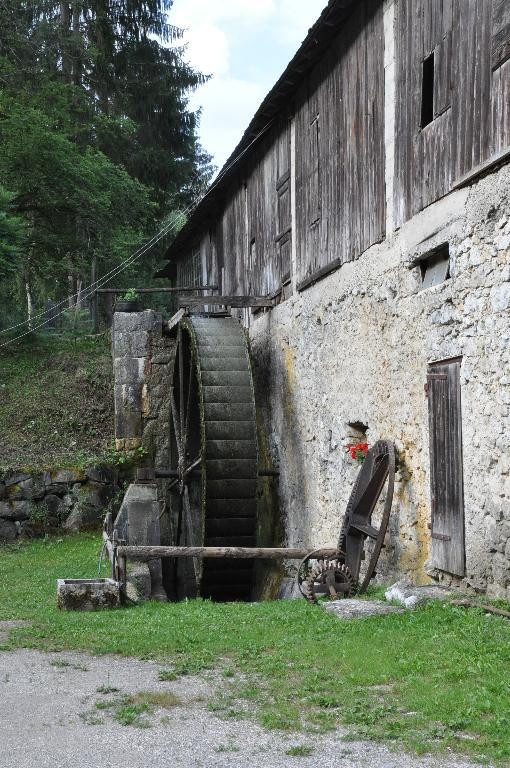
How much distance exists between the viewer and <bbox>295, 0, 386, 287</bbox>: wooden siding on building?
7871 mm

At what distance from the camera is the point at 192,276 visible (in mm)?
18594

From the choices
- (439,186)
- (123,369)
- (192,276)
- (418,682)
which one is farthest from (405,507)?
(192,276)

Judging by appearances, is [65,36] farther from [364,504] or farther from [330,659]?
[330,659]

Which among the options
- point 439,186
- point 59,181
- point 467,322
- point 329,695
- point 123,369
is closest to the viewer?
point 329,695

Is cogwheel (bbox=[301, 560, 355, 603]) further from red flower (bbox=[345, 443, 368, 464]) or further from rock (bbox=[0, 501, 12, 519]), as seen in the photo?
rock (bbox=[0, 501, 12, 519])

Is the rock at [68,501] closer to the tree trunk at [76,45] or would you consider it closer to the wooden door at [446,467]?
the wooden door at [446,467]

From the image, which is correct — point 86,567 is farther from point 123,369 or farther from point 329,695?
point 329,695

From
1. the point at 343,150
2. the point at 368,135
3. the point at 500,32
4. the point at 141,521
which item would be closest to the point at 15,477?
the point at 141,521

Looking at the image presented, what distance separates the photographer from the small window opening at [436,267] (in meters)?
6.60

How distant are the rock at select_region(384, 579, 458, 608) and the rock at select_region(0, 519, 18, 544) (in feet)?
24.5

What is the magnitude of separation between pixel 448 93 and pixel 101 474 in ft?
27.3

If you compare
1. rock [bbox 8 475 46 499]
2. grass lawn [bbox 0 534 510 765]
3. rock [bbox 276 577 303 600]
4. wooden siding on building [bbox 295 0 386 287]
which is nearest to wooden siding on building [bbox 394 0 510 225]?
wooden siding on building [bbox 295 0 386 287]

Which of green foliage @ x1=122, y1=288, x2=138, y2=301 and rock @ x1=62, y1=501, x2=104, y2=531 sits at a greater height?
green foliage @ x1=122, y1=288, x2=138, y2=301

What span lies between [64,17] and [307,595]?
19152 millimetres
